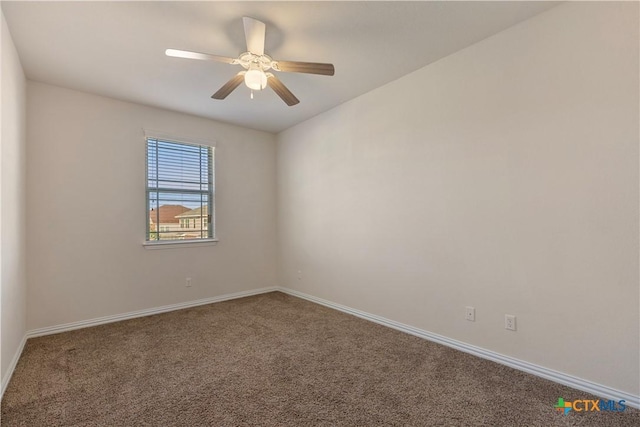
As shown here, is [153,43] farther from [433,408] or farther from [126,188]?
[433,408]

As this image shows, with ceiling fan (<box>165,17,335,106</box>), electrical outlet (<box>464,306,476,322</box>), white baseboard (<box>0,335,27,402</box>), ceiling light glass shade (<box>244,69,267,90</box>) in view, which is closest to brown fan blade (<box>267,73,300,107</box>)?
ceiling fan (<box>165,17,335,106</box>)

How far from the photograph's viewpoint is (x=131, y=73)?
2.87 metres

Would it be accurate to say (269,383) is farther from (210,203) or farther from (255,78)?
(210,203)

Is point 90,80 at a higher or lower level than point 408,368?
higher

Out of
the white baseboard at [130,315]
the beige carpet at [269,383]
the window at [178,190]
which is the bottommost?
the beige carpet at [269,383]

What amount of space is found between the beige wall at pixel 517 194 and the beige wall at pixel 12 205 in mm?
3031

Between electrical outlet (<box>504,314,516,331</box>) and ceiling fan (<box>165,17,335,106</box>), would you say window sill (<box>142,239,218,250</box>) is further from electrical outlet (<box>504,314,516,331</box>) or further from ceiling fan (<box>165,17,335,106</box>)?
electrical outlet (<box>504,314,516,331</box>)

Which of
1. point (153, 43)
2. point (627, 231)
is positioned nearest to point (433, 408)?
point (627, 231)

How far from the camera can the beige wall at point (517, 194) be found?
186 centimetres

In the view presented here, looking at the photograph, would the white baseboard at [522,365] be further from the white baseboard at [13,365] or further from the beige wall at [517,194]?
the white baseboard at [13,365]

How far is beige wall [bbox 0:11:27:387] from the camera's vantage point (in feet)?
6.92

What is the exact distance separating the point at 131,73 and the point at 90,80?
52 cm

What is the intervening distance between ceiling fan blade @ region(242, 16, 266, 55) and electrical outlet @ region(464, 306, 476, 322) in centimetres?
264

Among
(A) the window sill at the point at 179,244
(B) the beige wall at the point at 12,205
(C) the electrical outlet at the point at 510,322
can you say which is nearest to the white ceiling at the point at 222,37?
(B) the beige wall at the point at 12,205
